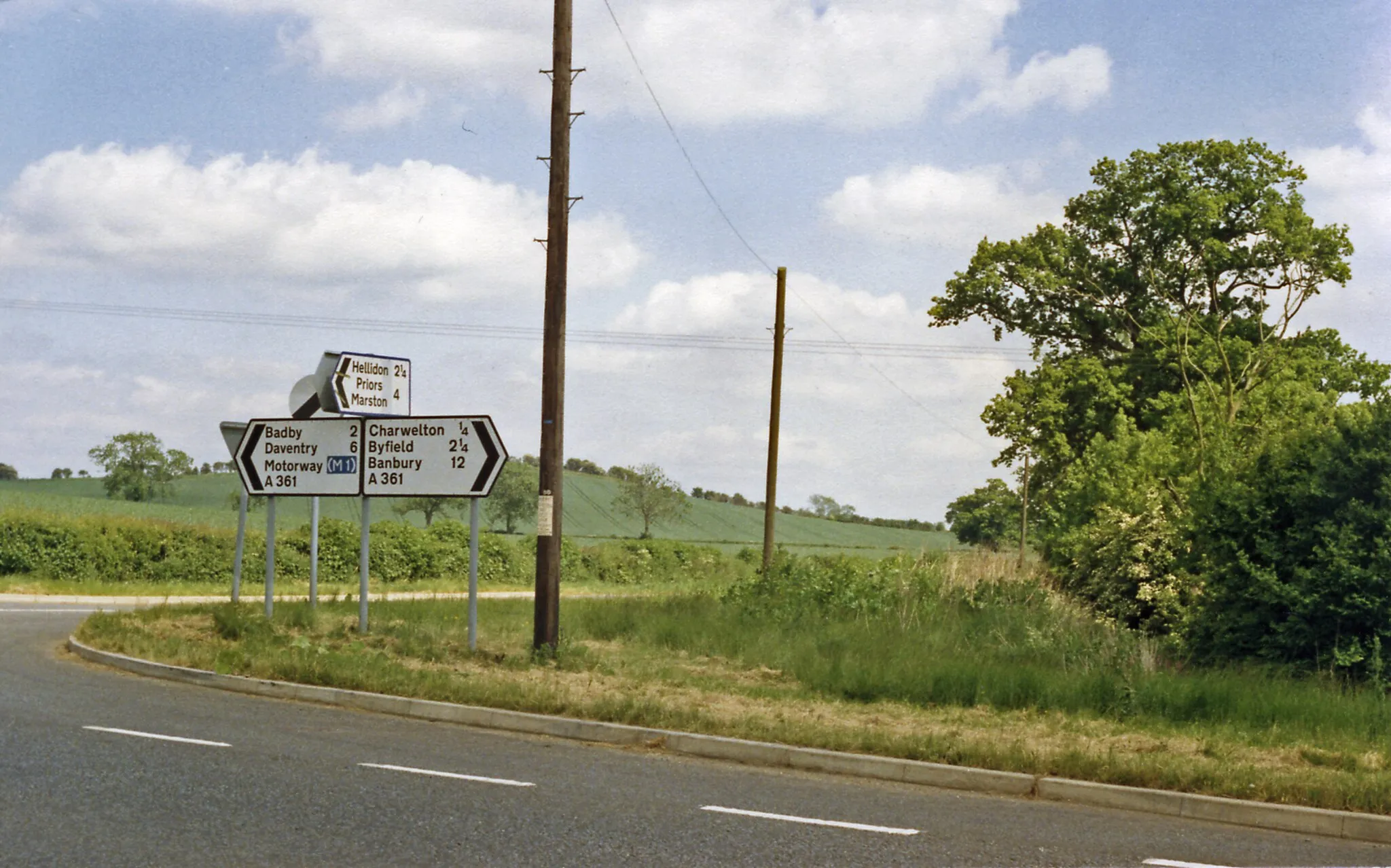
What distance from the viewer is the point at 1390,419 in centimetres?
1547

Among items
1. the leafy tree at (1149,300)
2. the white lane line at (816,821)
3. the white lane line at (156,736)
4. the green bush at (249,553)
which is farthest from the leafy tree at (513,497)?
the white lane line at (816,821)

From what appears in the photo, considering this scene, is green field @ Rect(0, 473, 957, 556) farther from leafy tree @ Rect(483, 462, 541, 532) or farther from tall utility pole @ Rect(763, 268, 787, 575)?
tall utility pole @ Rect(763, 268, 787, 575)

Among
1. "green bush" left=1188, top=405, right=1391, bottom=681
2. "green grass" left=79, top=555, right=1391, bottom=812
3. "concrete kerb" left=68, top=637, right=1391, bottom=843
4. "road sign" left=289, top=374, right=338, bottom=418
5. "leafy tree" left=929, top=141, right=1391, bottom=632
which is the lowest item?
"concrete kerb" left=68, top=637, right=1391, bottom=843

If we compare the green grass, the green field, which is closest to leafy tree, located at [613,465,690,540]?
the green field

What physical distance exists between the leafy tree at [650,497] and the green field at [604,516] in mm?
2105

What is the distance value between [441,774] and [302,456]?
31.5ft

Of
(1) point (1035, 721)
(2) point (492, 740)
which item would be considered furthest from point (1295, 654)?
(2) point (492, 740)

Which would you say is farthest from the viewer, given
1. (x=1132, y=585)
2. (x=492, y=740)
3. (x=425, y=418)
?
(x=1132, y=585)

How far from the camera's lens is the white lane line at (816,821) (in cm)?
807

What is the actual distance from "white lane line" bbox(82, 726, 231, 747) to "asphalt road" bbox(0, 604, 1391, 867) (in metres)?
0.06

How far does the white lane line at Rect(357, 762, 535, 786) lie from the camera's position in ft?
30.1

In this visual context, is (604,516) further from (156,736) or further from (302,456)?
(156,736)

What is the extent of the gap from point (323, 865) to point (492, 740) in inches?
182

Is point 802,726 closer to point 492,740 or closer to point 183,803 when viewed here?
point 492,740
